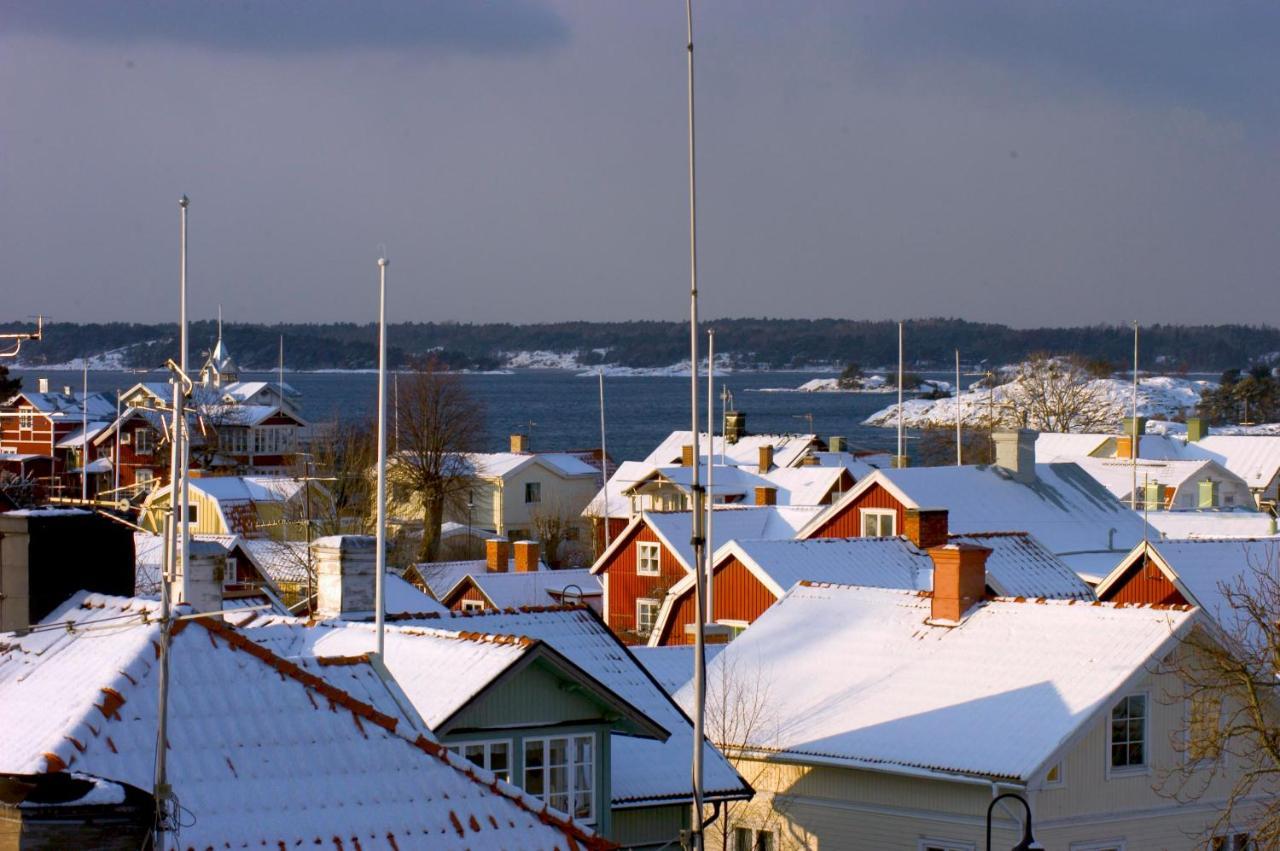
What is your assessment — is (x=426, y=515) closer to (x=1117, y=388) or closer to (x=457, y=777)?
(x=457, y=777)

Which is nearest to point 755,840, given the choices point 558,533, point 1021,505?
point 1021,505

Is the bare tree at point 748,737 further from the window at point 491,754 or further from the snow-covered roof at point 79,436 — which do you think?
the snow-covered roof at point 79,436

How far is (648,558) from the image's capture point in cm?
4650

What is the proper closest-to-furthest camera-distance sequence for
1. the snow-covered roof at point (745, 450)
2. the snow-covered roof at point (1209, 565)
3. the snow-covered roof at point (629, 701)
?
the snow-covered roof at point (629, 701) < the snow-covered roof at point (1209, 565) < the snow-covered roof at point (745, 450)

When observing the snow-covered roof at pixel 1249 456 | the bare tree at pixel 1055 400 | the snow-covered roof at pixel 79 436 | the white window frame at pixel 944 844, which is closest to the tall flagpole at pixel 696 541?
the white window frame at pixel 944 844

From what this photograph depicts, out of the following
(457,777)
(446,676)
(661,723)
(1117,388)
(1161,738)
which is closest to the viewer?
(457,777)

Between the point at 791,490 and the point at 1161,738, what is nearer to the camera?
the point at 1161,738

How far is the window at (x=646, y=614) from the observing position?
1799 inches

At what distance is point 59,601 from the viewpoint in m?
15.2

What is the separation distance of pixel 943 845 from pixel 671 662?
541cm

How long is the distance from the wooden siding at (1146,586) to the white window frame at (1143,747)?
32.0 feet

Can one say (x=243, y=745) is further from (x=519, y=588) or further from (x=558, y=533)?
(x=558, y=533)

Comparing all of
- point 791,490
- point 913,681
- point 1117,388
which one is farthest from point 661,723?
point 1117,388

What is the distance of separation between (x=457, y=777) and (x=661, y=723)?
6.63 m
